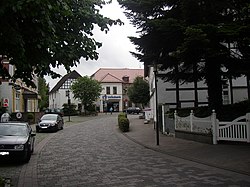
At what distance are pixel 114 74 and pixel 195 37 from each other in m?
77.1

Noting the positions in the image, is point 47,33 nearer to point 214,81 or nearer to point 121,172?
point 121,172

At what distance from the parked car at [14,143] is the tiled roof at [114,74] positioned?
71462mm

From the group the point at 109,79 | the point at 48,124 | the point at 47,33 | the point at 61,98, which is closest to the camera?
the point at 47,33

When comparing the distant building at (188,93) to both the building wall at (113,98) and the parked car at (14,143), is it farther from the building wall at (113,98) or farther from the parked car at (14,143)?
the building wall at (113,98)

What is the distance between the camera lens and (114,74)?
293 ft

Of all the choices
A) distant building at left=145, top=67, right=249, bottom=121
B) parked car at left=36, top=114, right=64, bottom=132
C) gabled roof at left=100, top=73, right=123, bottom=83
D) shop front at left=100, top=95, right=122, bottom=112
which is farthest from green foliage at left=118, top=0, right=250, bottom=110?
gabled roof at left=100, top=73, right=123, bottom=83

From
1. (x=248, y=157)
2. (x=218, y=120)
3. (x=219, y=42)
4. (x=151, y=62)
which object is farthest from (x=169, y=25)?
(x=248, y=157)

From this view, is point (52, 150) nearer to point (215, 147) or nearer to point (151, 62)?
point (151, 62)

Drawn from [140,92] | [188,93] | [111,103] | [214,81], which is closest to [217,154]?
[214,81]

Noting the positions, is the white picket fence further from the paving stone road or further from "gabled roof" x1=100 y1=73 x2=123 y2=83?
"gabled roof" x1=100 y1=73 x2=123 y2=83

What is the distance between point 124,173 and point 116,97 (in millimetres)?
74704

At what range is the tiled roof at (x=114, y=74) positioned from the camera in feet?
281

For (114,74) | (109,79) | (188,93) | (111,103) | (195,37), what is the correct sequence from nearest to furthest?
1. (195,37)
2. (188,93)
3. (111,103)
4. (109,79)
5. (114,74)

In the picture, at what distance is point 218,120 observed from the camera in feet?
50.5
